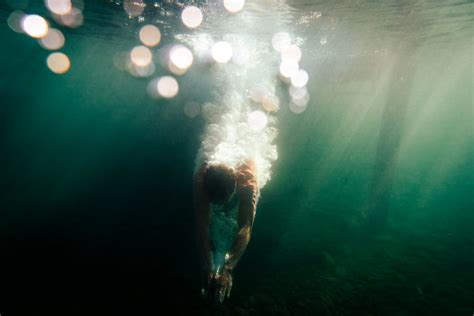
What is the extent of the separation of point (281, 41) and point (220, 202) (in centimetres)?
1372

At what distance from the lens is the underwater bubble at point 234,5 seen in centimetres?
970

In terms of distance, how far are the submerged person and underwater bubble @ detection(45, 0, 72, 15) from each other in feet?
37.4

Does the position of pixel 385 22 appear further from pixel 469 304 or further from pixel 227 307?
pixel 227 307

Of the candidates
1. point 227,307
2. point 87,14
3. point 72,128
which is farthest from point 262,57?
point 72,128

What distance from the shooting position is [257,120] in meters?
12.4

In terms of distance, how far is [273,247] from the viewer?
9969 millimetres

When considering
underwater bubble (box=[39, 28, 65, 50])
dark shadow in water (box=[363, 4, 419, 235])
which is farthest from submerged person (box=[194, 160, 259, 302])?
underwater bubble (box=[39, 28, 65, 50])

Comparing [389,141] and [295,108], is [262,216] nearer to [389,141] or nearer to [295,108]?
[389,141]

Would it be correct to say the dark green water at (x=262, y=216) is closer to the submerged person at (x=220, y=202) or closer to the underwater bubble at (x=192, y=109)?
the underwater bubble at (x=192, y=109)

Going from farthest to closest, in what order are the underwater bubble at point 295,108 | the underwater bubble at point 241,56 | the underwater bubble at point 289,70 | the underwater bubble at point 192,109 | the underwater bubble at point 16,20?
the underwater bubble at point 295,108, the underwater bubble at point 289,70, the underwater bubble at point 241,56, the underwater bubble at point 192,109, the underwater bubble at point 16,20

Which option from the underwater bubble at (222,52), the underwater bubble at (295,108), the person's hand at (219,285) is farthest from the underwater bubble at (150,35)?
the underwater bubble at (295,108)

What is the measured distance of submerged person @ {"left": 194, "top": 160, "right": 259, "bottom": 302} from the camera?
3949 millimetres

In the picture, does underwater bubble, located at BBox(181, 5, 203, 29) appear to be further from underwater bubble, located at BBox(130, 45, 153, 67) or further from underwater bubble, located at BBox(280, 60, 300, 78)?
underwater bubble, located at BBox(280, 60, 300, 78)

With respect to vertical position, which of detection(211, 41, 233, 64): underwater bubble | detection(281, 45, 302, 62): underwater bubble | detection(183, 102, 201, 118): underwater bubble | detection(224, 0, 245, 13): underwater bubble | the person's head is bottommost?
the person's head
